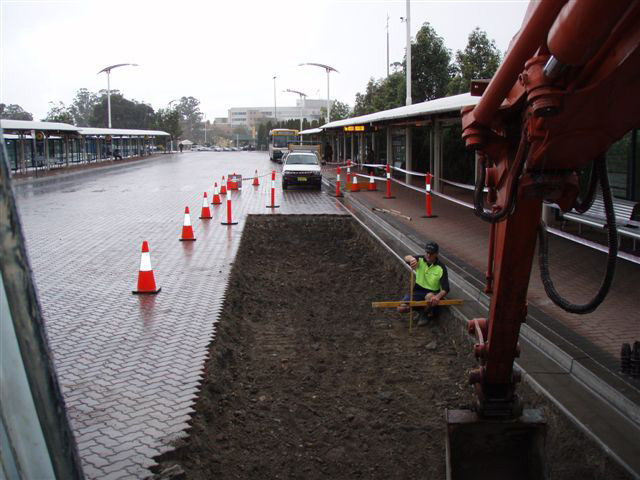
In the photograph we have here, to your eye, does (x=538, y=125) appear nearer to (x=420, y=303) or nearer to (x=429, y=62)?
(x=420, y=303)

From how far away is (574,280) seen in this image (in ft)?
32.5

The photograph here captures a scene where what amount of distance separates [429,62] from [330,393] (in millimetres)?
31626

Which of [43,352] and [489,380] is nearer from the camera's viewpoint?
[43,352]

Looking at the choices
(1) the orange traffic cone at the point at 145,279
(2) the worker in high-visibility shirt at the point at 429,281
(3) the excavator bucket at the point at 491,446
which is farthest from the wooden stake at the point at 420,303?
(3) the excavator bucket at the point at 491,446

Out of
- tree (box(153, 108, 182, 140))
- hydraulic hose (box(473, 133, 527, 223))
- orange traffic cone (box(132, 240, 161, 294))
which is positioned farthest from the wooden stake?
tree (box(153, 108, 182, 140))

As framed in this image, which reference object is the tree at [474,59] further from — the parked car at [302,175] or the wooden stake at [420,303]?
the wooden stake at [420,303]

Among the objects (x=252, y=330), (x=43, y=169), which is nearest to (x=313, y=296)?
(x=252, y=330)

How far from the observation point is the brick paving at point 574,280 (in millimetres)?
7281

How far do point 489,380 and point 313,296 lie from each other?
7.70 metres

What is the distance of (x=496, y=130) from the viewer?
4051mm

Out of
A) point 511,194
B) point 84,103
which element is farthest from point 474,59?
point 84,103

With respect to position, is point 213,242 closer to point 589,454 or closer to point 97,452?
point 97,452

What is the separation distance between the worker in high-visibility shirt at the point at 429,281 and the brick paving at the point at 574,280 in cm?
111

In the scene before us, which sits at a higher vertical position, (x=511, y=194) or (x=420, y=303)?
(x=511, y=194)
